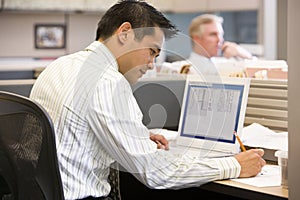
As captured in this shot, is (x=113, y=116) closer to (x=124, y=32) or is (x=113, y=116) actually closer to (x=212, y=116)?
(x=124, y=32)

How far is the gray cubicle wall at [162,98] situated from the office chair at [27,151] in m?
0.84

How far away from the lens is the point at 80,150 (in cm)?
166

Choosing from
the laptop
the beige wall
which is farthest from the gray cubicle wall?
the beige wall

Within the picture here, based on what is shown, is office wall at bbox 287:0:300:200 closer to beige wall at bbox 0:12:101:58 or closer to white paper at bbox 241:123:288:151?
white paper at bbox 241:123:288:151

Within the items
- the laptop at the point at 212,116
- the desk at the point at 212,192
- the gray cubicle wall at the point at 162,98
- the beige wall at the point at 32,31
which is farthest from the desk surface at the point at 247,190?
the beige wall at the point at 32,31

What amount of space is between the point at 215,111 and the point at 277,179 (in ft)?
1.55

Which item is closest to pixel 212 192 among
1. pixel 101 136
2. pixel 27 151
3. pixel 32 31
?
pixel 101 136

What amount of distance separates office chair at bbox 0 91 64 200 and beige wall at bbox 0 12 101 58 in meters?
3.45

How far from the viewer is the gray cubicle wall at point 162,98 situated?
7.83 feet

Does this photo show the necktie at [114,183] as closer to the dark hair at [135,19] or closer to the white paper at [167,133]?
the white paper at [167,133]

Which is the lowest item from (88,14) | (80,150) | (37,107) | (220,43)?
(80,150)

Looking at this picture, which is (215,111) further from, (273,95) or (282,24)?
(282,24)

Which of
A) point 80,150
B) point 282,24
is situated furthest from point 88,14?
point 80,150

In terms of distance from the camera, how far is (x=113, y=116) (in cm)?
163
